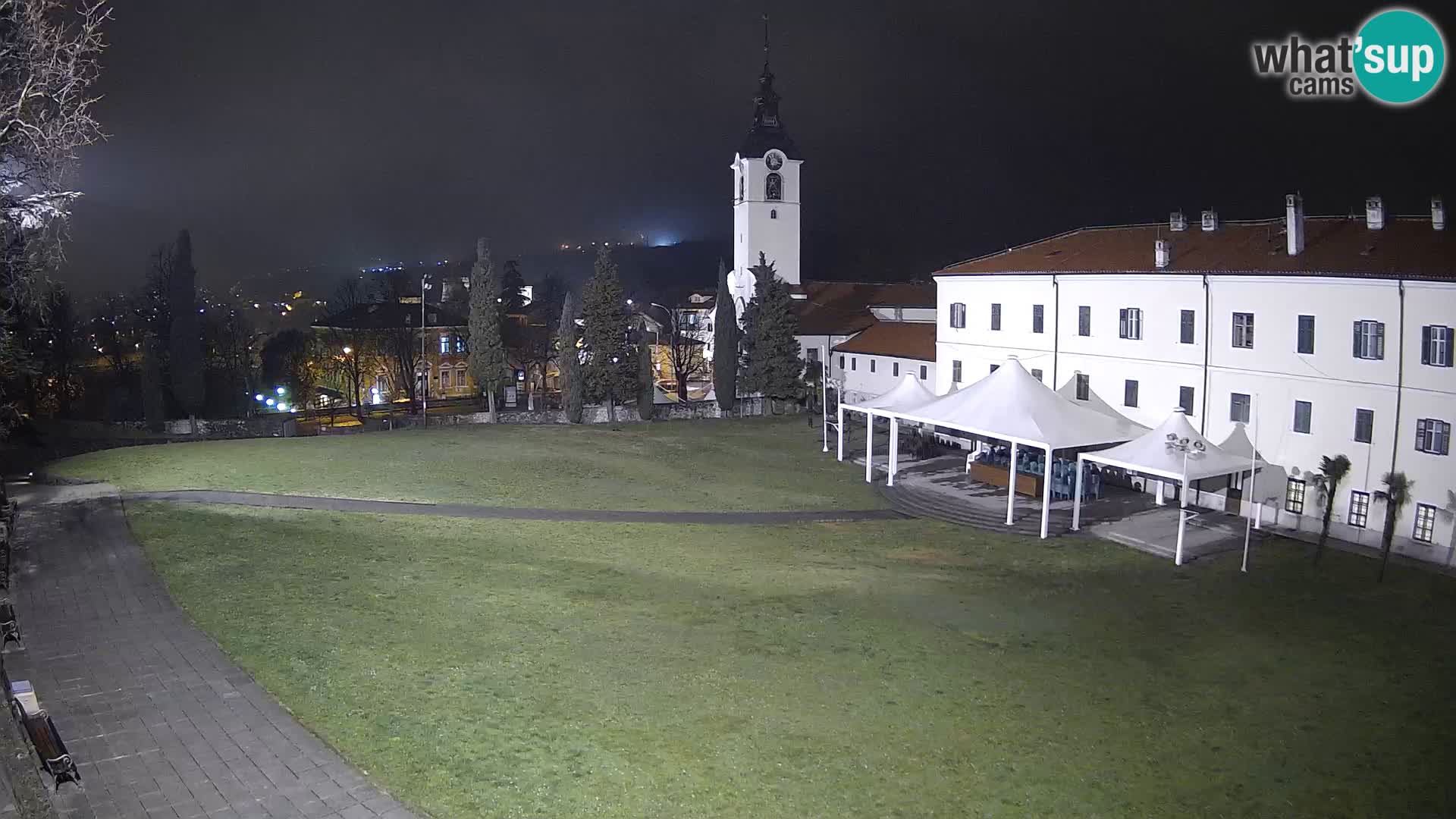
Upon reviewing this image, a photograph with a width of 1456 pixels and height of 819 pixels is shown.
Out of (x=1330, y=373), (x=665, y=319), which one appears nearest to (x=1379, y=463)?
(x=1330, y=373)

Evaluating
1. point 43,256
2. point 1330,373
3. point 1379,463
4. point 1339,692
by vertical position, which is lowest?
point 1339,692

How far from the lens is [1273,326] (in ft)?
70.5

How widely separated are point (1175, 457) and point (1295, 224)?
719 cm

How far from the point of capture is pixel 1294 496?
21188 mm

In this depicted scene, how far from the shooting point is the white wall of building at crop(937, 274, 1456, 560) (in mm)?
18812

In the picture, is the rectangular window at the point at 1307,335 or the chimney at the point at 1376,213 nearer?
the rectangular window at the point at 1307,335

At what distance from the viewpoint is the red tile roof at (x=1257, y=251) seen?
1981 centimetres

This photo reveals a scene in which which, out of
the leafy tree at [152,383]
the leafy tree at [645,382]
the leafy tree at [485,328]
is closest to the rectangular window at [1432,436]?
the leafy tree at [645,382]

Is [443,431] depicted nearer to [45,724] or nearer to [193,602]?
[193,602]

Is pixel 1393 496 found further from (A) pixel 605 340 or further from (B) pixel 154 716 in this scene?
(A) pixel 605 340

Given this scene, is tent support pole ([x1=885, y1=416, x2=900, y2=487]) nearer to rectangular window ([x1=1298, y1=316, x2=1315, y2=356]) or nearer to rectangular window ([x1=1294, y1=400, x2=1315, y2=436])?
rectangular window ([x1=1294, y1=400, x2=1315, y2=436])

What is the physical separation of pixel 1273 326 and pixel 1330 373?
174 centimetres

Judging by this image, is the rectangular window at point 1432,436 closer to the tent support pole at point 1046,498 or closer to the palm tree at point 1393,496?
the palm tree at point 1393,496

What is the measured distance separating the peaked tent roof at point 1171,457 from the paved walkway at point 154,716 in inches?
666
